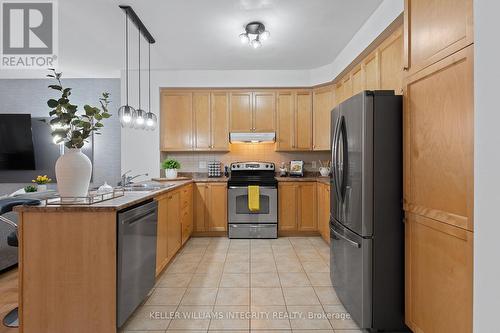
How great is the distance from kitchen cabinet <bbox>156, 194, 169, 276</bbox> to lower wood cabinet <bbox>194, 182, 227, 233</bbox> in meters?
1.46

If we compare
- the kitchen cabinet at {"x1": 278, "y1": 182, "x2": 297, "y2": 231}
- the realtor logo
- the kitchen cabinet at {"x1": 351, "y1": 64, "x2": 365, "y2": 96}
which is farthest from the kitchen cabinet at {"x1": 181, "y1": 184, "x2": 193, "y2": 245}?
the kitchen cabinet at {"x1": 351, "y1": 64, "x2": 365, "y2": 96}

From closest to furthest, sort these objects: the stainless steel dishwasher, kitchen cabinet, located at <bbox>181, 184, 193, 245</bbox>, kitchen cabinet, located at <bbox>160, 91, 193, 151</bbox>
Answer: the stainless steel dishwasher → kitchen cabinet, located at <bbox>181, 184, 193, 245</bbox> → kitchen cabinet, located at <bbox>160, 91, 193, 151</bbox>

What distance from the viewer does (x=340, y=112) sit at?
2.33 metres

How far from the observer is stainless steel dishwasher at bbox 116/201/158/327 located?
1855mm

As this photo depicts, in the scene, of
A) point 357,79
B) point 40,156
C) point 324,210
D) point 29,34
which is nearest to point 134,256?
point 324,210

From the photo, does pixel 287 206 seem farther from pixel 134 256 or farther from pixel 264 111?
pixel 134 256

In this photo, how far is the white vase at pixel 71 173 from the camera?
6.27ft

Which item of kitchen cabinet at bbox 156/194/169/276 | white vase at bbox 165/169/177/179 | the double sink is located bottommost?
kitchen cabinet at bbox 156/194/169/276

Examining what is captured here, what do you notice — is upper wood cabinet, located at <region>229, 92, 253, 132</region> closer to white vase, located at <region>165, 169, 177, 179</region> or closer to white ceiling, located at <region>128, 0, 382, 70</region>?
white ceiling, located at <region>128, 0, 382, 70</region>

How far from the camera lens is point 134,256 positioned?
6.73 ft

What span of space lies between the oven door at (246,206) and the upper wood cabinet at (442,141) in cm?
268

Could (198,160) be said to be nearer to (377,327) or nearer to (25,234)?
(25,234)

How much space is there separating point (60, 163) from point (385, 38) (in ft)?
9.99

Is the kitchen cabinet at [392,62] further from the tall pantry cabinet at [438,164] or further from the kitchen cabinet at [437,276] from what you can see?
the kitchen cabinet at [437,276]
